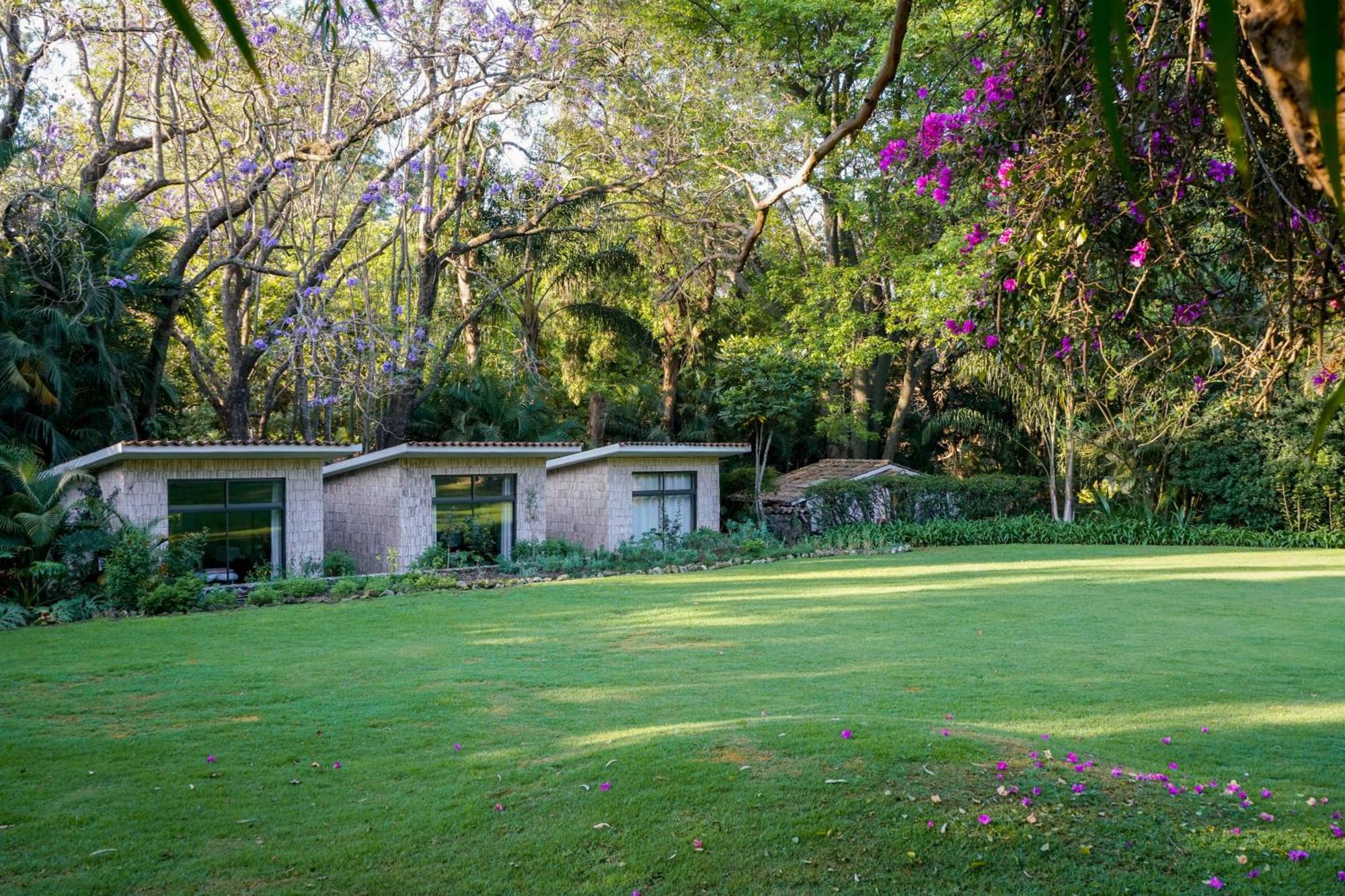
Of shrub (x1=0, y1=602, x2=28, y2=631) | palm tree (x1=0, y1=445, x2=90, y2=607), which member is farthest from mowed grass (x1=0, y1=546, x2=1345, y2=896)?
palm tree (x1=0, y1=445, x2=90, y2=607)

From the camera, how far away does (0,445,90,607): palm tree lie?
13.2 meters

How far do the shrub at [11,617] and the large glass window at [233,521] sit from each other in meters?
3.24

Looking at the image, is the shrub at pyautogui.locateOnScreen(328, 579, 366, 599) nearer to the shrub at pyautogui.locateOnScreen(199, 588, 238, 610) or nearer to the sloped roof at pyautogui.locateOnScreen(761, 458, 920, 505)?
the shrub at pyautogui.locateOnScreen(199, 588, 238, 610)

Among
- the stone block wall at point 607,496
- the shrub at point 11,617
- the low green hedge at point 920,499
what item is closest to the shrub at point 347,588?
the shrub at point 11,617

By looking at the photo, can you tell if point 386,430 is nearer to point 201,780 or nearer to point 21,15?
point 21,15

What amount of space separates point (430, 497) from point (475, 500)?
3.26 feet

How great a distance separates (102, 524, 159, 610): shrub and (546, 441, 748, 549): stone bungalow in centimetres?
889

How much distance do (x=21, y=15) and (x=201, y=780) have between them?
15.6m

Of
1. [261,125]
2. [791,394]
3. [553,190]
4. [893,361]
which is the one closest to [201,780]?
[261,125]

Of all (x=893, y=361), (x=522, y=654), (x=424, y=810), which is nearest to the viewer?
(x=424, y=810)

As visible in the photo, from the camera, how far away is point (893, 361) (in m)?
32.6

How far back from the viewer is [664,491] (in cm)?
2230

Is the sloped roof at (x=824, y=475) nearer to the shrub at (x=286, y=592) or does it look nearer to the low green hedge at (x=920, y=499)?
the low green hedge at (x=920, y=499)

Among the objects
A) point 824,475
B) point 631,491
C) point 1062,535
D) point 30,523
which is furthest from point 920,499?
point 30,523
